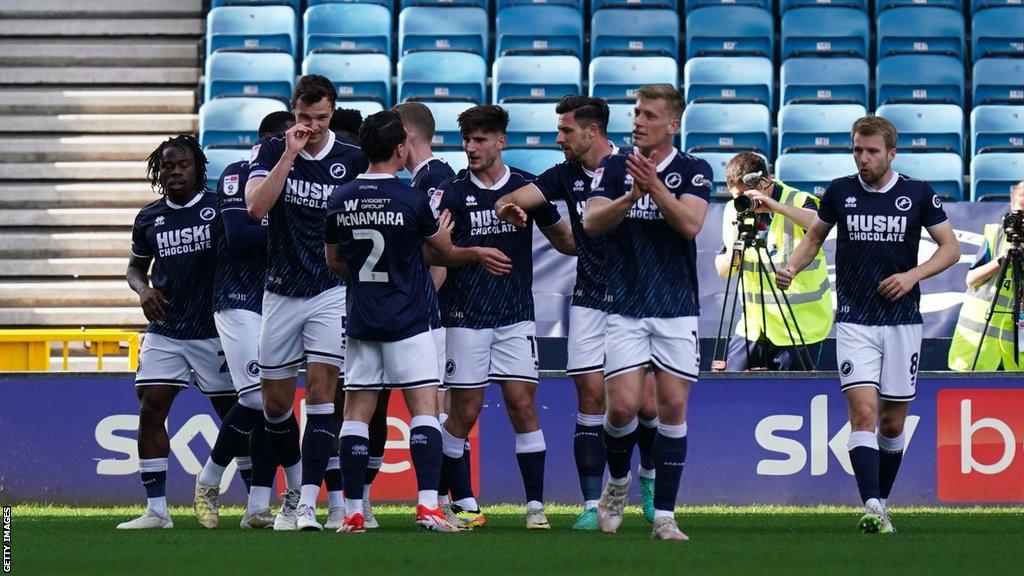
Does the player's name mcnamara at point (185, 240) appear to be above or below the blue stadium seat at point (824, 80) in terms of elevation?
below

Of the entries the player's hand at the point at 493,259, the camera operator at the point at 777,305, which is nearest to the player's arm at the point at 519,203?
the player's hand at the point at 493,259

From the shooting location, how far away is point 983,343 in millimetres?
11234

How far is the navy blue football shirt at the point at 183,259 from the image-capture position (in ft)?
26.6

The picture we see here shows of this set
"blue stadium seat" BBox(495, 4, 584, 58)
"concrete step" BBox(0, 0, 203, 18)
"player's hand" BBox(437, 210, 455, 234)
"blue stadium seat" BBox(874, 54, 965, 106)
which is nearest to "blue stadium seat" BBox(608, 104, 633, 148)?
"blue stadium seat" BBox(495, 4, 584, 58)

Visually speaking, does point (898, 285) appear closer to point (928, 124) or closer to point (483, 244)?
point (483, 244)

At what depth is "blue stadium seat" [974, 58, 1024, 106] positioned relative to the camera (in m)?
14.5

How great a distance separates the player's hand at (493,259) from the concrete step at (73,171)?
7658 mm

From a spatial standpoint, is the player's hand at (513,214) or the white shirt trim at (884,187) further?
the white shirt trim at (884,187)

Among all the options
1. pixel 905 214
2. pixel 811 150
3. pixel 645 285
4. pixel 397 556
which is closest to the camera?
pixel 397 556

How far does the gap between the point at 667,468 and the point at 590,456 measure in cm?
109

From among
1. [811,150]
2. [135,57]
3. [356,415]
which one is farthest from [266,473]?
[135,57]

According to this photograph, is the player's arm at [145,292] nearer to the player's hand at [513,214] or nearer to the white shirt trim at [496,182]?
the white shirt trim at [496,182]

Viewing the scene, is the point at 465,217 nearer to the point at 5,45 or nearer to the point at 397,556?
the point at 397,556

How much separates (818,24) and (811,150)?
1.72 metres
